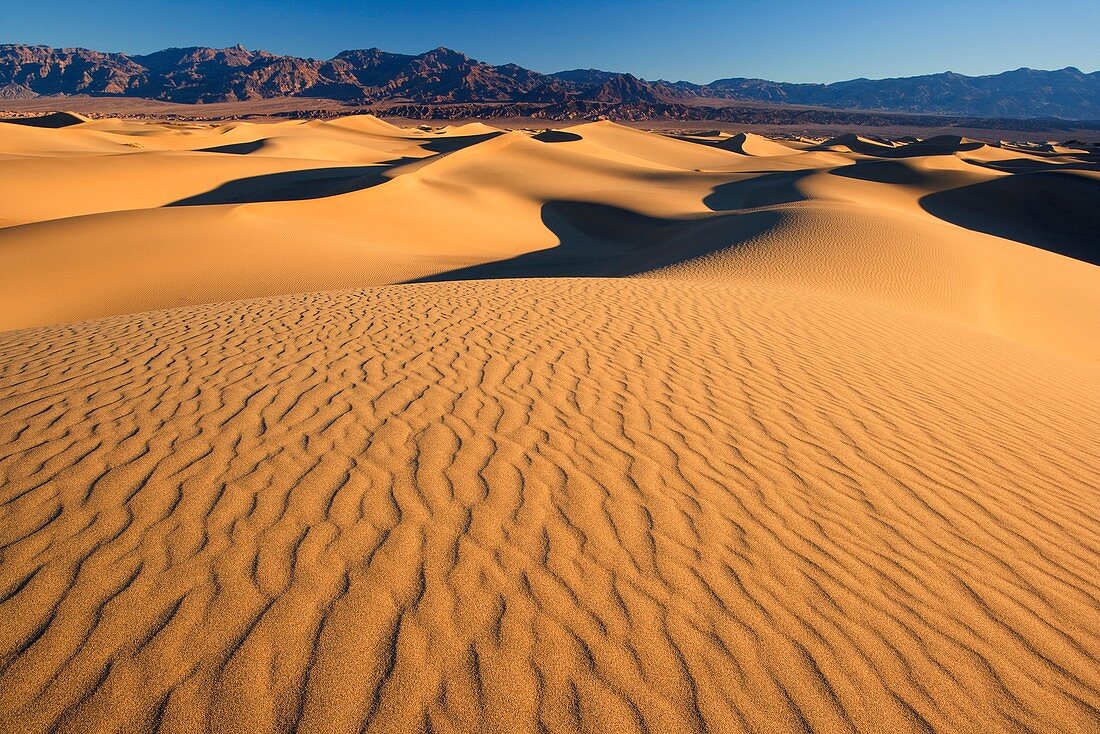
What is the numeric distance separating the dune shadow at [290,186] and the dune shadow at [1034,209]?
24.7 meters

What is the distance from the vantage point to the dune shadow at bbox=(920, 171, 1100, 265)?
24.0 metres

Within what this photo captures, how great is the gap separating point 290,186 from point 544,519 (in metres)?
28.9

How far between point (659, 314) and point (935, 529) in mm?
4490

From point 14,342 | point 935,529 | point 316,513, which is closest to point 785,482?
point 935,529

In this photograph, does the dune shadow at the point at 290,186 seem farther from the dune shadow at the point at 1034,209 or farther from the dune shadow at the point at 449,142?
the dune shadow at the point at 1034,209

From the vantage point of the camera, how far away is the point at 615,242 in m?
20.6

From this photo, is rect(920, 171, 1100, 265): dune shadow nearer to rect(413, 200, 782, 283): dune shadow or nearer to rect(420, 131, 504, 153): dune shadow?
rect(413, 200, 782, 283): dune shadow

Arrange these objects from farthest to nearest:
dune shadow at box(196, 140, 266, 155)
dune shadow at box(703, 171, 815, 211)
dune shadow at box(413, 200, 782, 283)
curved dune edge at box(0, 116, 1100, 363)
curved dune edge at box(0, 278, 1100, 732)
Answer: dune shadow at box(196, 140, 266, 155) → dune shadow at box(703, 171, 815, 211) → dune shadow at box(413, 200, 782, 283) → curved dune edge at box(0, 116, 1100, 363) → curved dune edge at box(0, 278, 1100, 732)

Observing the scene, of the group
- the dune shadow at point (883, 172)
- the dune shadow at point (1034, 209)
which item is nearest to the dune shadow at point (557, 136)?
the dune shadow at point (883, 172)

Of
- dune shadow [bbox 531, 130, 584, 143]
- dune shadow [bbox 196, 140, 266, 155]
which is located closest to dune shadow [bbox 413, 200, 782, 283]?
dune shadow [bbox 196, 140, 266, 155]

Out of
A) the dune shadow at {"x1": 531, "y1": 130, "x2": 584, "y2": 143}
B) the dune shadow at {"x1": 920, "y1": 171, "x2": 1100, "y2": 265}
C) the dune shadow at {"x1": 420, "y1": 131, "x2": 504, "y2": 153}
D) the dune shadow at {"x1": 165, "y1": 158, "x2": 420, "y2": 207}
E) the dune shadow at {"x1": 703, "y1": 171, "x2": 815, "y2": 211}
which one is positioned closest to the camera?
the dune shadow at {"x1": 920, "y1": 171, "x2": 1100, "y2": 265}

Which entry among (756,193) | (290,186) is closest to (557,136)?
(756,193)

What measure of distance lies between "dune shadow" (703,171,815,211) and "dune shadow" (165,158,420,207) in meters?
14.9

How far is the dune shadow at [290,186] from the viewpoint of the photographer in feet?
81.5
